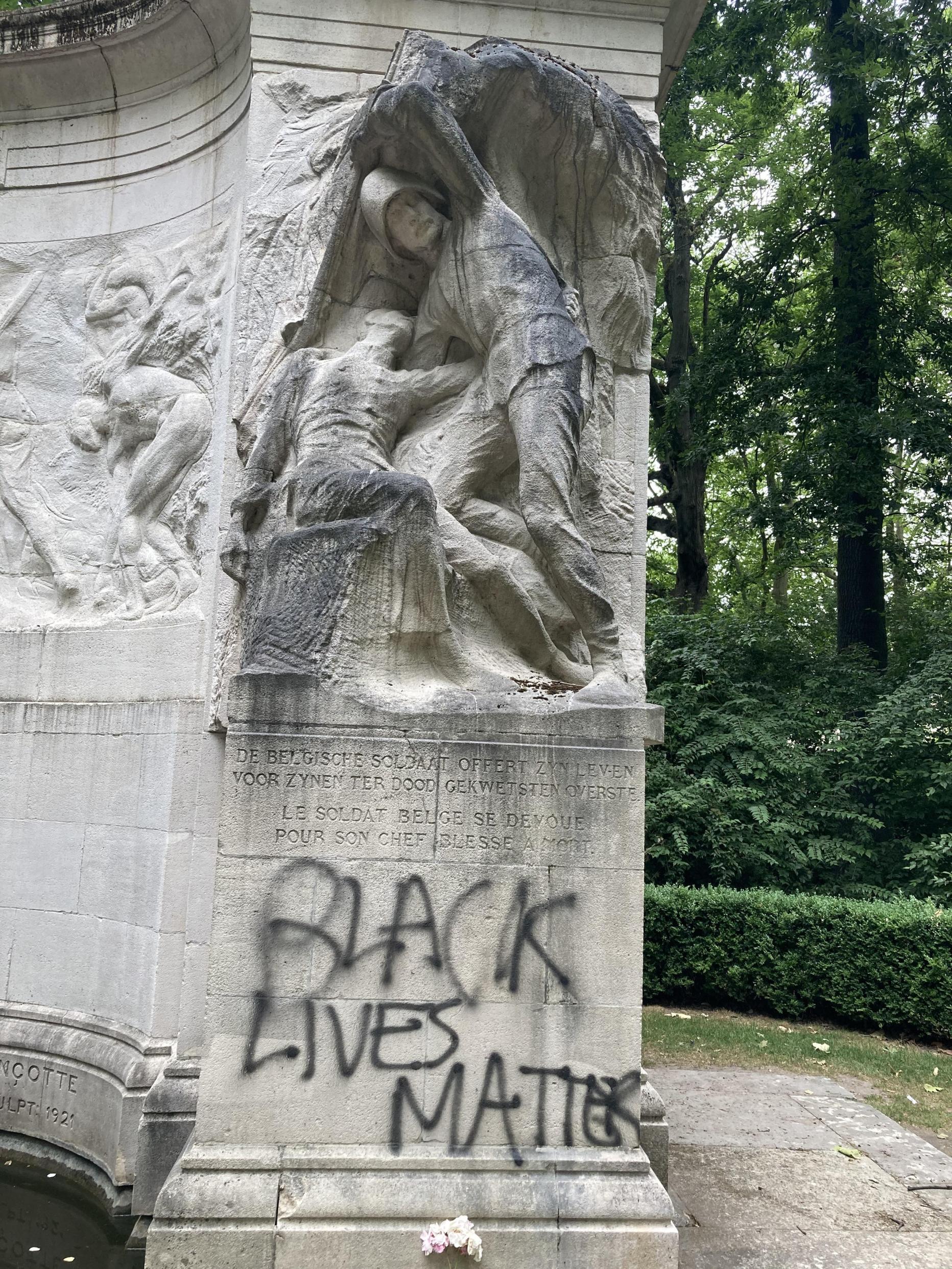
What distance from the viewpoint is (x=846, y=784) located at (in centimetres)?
1218

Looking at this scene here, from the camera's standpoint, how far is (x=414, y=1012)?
14.0 feet

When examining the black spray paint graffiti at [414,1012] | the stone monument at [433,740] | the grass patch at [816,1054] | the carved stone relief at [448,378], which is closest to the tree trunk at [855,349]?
the grass patch at [816,1054]

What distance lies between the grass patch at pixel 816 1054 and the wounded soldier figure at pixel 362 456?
4822 millimetres

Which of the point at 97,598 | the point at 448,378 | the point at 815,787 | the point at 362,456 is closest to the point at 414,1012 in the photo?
the point at 362,456

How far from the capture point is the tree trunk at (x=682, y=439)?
59.6 ft

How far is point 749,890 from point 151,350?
8.10 m

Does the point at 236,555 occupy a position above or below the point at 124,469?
below

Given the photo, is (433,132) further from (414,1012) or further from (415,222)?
(414,1012)

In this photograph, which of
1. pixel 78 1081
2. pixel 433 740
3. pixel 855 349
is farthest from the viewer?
pixel 855 349

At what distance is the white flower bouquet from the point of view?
3871 mm

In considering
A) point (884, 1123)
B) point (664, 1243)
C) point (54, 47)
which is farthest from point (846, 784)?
point (54, 47)

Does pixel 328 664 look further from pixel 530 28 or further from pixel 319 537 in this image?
pixel 530 28

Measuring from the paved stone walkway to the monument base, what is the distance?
0.72 metres

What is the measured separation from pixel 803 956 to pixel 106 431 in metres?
8.06
